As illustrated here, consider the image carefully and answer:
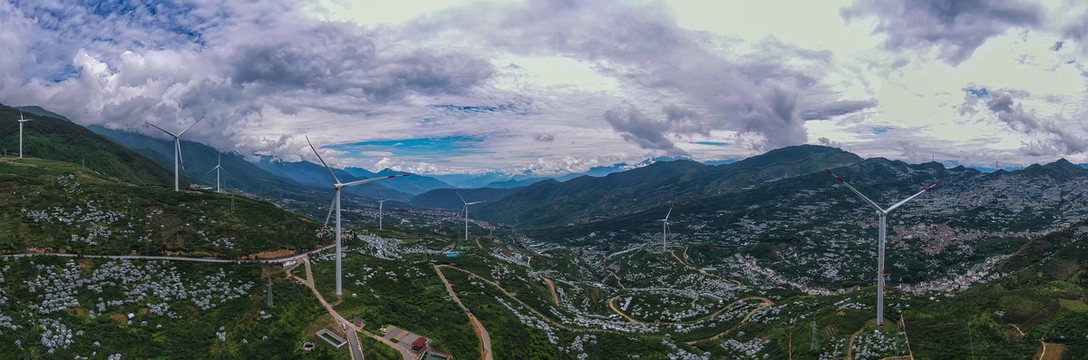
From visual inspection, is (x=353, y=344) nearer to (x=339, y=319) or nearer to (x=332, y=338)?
(x=332, y=338)

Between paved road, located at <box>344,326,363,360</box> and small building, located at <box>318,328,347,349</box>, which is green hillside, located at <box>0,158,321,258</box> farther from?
paved road, located at <box>344,326,363,360</box>

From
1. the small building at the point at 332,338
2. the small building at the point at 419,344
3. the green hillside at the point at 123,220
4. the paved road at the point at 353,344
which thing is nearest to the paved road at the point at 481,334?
the small building at the point at 419,344

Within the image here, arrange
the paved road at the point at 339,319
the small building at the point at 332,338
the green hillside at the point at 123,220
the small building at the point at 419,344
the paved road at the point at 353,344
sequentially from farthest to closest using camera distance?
the green hillside at the point at 123,220 < the small building at the point at 419,344 < the paved road at the point at 339,319 < the small building at the point at 332,338 < the paved road at the point at 353,344

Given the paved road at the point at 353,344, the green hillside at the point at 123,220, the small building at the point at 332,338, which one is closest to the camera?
the paved road at the point at 353,344

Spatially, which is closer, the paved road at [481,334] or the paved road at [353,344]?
the paved road at [353,344]

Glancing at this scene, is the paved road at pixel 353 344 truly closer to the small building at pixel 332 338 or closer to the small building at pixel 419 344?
the small building at pixel 332 338

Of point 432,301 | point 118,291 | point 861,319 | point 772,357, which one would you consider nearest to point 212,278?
point 118,291

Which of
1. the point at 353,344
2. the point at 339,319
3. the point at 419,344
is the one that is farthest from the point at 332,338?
the point at 419,344
